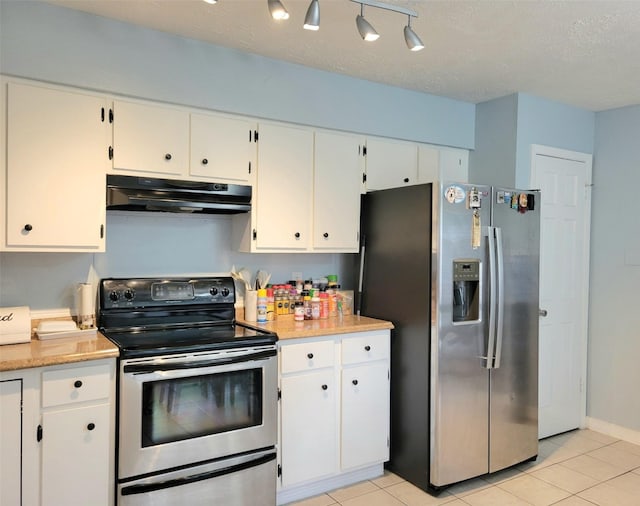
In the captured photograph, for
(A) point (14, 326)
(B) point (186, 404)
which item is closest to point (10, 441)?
(A) point (14, 326)

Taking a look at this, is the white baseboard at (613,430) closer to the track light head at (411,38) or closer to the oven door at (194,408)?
the oven door at (194,408)

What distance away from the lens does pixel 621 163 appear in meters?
3.80

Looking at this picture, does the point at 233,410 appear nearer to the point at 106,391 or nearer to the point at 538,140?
the point at 106,391

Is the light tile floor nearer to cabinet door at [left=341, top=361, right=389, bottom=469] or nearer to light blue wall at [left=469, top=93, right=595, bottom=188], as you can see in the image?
cabinet door at [left=341, top=361, right=389, bottom=469]

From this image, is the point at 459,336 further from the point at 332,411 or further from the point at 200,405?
the point at 200,405

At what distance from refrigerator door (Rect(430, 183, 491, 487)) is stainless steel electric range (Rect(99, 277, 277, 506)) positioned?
95 cm

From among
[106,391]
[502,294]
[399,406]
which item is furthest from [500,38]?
[106,391]

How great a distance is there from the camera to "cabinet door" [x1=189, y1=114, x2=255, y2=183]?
8.86 feet

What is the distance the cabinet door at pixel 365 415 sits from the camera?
9.41 ft

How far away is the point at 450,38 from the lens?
8.51 feet

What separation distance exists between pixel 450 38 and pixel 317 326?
67.1 inches

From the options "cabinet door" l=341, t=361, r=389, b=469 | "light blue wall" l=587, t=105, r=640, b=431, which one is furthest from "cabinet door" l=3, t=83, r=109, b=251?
"light blue wall" l=587, t=105, r=640, b=431

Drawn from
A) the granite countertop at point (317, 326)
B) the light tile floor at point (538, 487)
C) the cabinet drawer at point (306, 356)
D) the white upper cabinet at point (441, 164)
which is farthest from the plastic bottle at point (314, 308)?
the white upper cabinet at point (441, 164)

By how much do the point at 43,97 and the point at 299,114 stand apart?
1.36 meters
